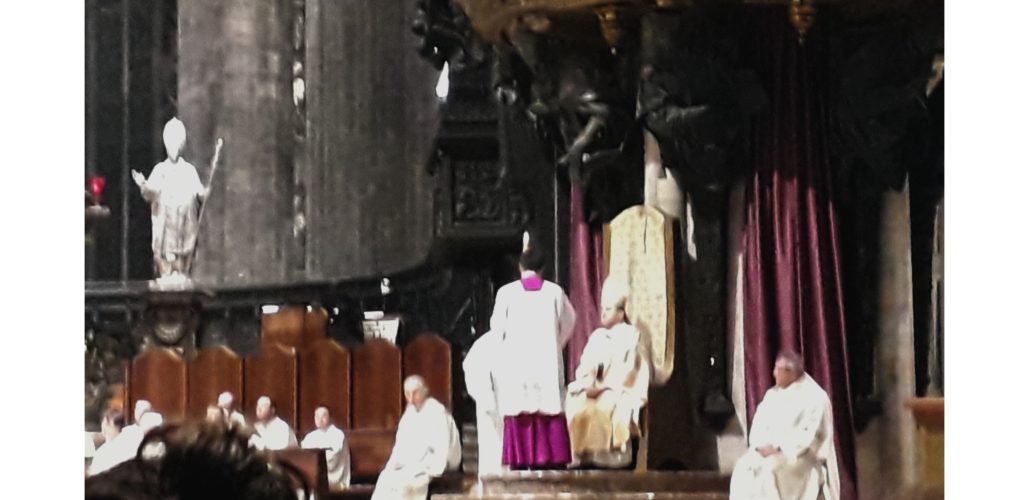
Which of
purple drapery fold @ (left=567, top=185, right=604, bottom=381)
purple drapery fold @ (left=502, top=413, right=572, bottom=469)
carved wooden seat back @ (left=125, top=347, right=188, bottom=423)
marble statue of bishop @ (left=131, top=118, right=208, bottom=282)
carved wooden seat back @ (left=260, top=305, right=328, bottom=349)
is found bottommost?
purple drapery fold @ (left=502, top=413, right=572, bottom=469)

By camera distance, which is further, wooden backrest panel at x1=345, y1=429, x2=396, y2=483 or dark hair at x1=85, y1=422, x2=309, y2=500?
wooden backrest panel at x1=345, y1=429, x2=396, y2=483

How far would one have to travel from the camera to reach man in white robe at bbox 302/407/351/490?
1013cm

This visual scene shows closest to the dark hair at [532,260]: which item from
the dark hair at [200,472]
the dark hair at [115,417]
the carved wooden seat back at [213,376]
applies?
the carved wooden seat back at [213,376]

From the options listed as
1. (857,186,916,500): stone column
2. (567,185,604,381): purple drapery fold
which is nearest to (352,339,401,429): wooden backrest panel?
(567,185,604,381): purple drapery fold

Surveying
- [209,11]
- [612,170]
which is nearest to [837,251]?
[612,170]

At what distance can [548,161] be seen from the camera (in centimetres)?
974

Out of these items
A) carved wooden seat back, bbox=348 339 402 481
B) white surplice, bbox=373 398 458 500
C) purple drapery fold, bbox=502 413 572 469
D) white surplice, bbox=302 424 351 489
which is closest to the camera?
purple drapery fold, bbox=502 413 572 469

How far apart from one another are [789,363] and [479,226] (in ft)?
11.5

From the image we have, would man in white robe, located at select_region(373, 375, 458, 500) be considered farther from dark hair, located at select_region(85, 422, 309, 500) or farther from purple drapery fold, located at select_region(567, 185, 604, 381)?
dark hair, located at select_region(85, 422, 309, 500)

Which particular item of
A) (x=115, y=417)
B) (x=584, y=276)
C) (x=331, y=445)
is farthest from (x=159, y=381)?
(x=584, y=276)

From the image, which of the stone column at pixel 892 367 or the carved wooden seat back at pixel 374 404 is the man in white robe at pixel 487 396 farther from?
the stone column at pixel 892 367

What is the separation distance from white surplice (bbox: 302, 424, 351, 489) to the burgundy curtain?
7.65 ft

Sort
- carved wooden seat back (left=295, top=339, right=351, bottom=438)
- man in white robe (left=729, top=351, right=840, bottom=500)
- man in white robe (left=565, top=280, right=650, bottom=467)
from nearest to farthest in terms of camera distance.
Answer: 1. man in white robe (left=729, top=351, right=840, bottom=500)
2. man in white robe (left=565, top=280, right=650, bottom=467)
3. carved wooden seat back (left=295, top=339, right=351, bottom=438)

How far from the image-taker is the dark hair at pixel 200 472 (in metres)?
2.34
